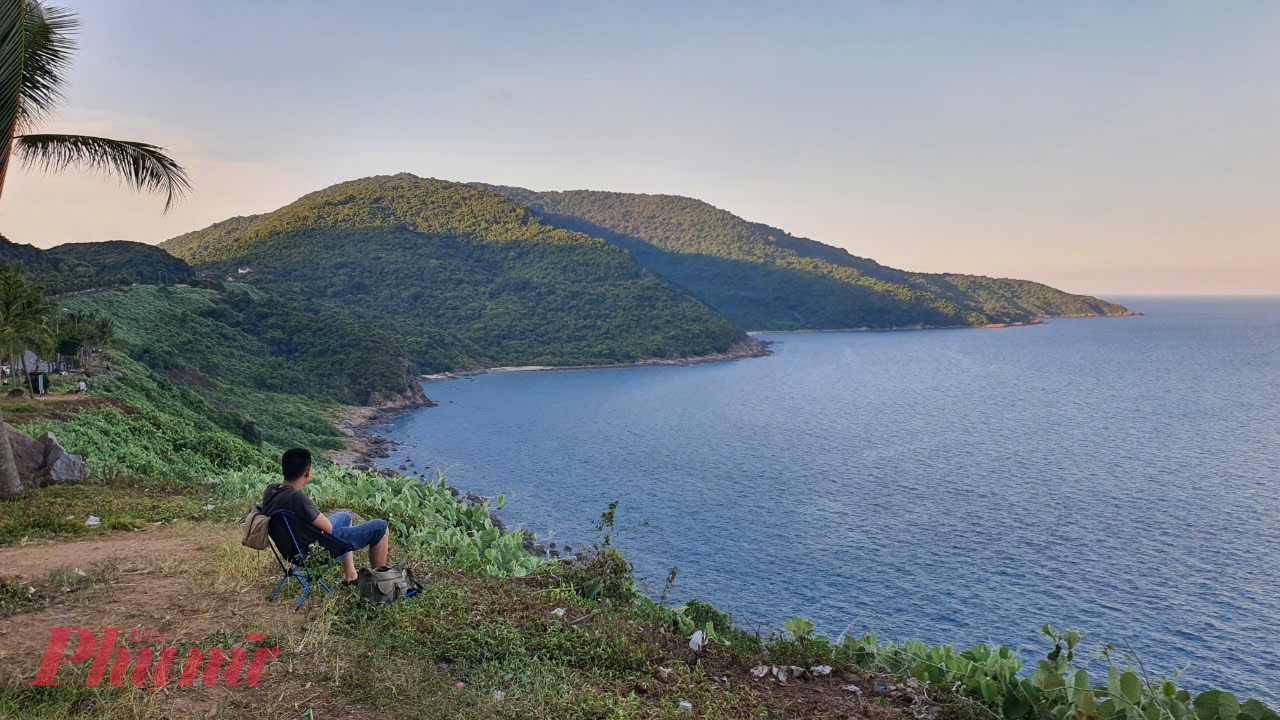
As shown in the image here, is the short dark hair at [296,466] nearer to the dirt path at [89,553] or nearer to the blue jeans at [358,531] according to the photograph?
the blue jeans at [358,531]

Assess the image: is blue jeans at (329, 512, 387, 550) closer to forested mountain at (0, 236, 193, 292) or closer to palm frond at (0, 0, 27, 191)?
palm frond at (0, 0, 27, 191)

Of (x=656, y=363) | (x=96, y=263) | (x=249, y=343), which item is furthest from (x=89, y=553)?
(x=656, y=363)

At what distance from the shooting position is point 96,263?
311 ft

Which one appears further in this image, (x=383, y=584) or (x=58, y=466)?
(x=58, y=466)

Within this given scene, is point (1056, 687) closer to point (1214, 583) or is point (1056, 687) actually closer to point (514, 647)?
point (514, 647)

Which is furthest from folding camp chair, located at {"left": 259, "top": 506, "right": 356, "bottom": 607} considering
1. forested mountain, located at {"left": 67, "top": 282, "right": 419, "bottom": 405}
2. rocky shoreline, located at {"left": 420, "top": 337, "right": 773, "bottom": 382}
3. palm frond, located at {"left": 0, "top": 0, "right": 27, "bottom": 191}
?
rocky shoreline, located at {"left": 420, "top": 337, "right": 773, "bottom": 382}

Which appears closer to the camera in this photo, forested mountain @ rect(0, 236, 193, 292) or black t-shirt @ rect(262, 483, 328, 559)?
black t-shirt @ rect(262, 483, 328, 559)

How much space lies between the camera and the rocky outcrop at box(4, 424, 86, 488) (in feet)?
40.9

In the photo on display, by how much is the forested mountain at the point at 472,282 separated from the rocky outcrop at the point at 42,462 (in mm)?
97608

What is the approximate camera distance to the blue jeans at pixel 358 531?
7121mm

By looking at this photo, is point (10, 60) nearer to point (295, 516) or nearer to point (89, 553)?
point (89, 553)

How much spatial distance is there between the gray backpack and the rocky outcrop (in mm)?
9629

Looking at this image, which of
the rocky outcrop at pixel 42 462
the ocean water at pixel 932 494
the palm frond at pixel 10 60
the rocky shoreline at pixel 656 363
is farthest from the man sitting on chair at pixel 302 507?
the rocky shoreline at pixel 656 363

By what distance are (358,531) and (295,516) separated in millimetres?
676
